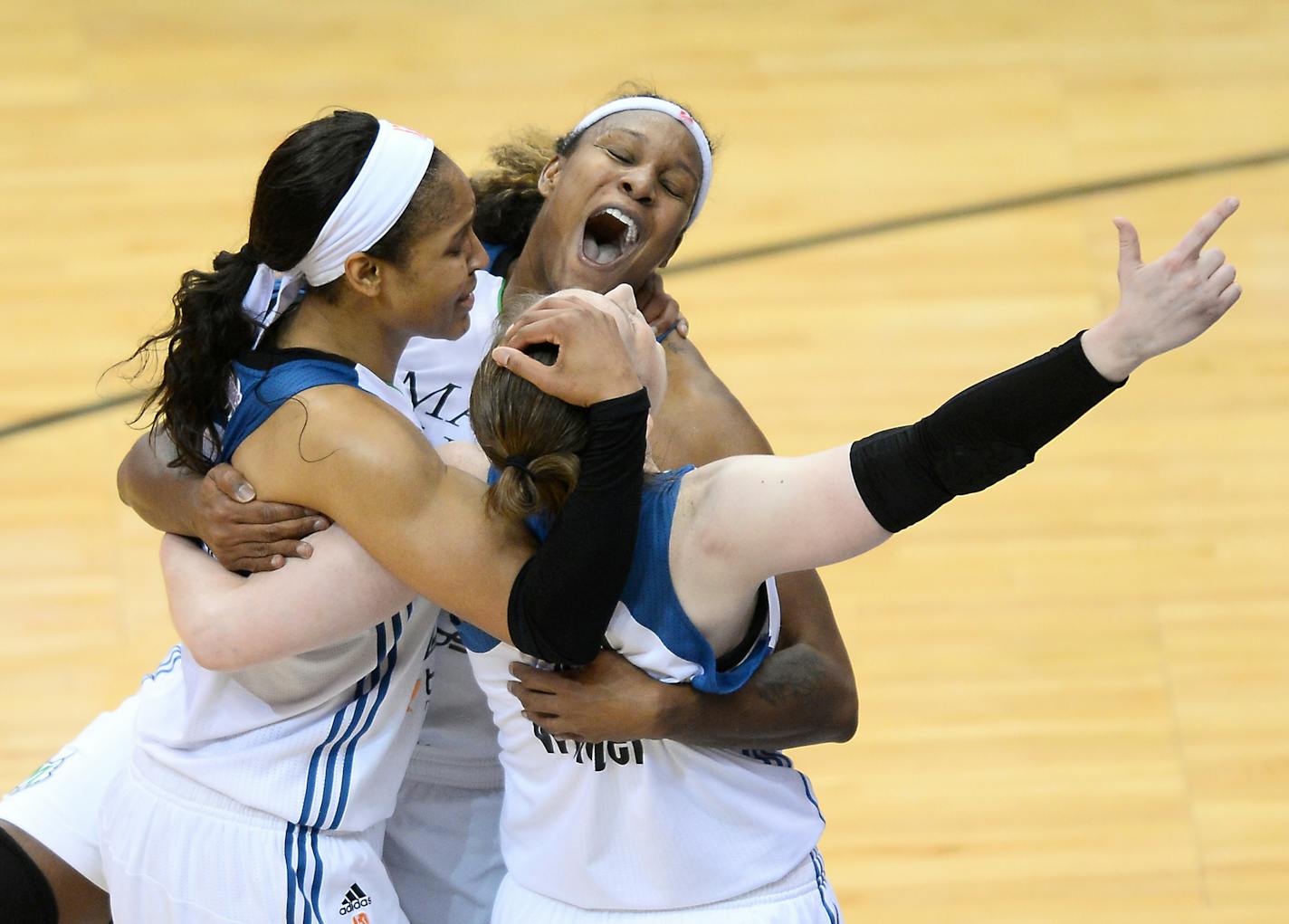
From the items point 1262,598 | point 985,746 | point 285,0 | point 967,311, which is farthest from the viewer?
point 285,0

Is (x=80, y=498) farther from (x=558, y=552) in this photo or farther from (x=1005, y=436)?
(x=1005, y=436)

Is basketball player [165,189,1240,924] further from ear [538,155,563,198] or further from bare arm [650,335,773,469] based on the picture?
ear [538,155,563,198]

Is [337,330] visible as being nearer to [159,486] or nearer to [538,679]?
[159,486]

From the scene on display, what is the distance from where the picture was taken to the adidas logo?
7.92 feet

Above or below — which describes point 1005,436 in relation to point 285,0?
above

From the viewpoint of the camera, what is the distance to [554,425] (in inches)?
79.2

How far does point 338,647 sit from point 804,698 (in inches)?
27.5

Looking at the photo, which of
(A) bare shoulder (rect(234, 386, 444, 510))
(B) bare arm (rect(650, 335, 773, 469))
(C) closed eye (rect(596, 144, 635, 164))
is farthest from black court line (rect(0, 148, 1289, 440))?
(A) bare shoulder (rect(234, 386, 444, 510))

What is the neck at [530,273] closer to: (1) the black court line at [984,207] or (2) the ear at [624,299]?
(2) the ear at [624,299]

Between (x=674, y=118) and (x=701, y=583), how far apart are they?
Result: 1.18 m

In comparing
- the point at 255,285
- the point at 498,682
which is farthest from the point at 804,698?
the point at 255,285

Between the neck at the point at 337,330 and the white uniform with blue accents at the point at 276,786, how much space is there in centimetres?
5

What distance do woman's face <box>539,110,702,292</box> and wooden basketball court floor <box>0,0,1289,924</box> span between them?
1704 millimetres

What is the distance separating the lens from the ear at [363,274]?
2289mm
